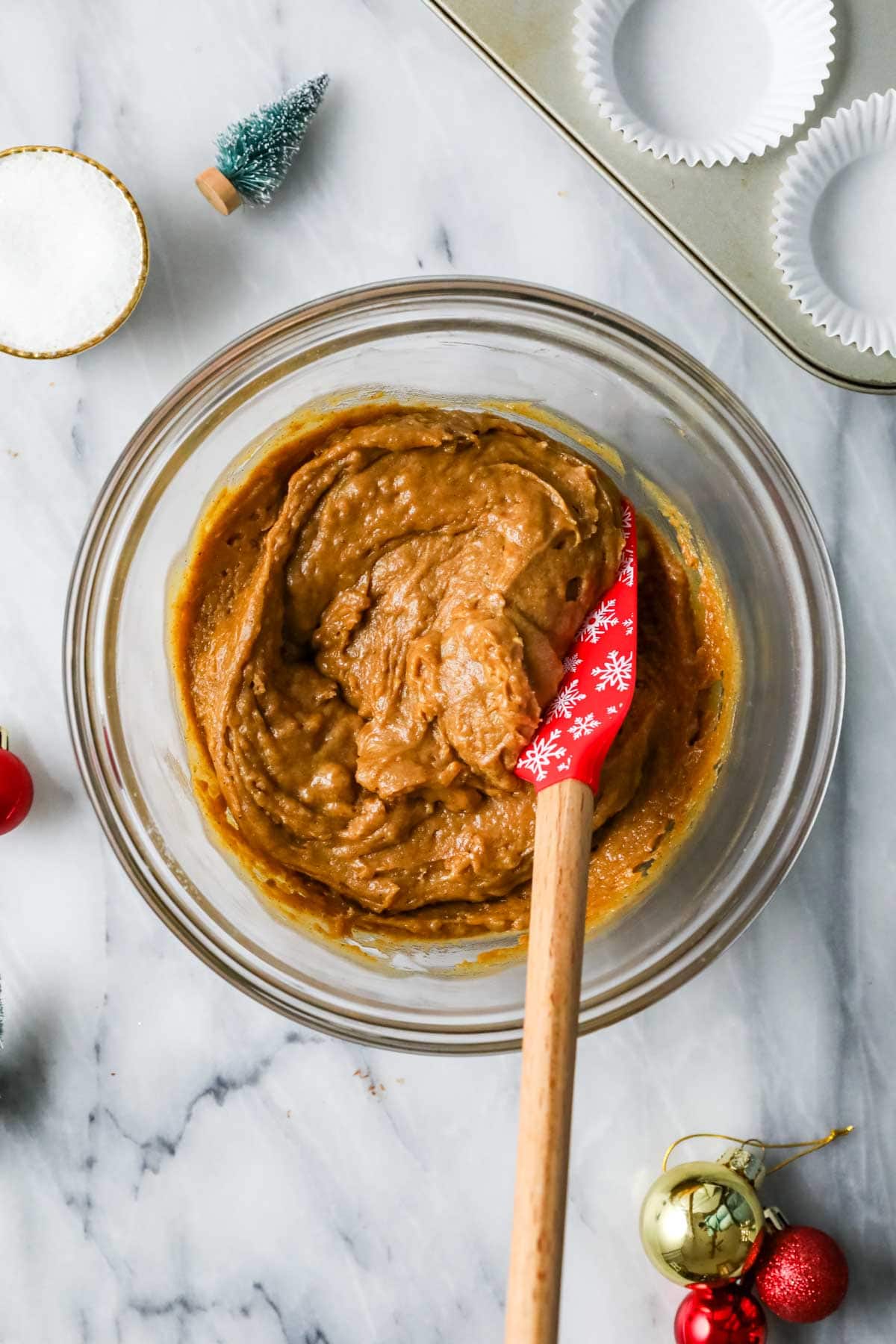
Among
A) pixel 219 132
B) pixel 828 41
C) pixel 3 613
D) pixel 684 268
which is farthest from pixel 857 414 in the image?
pixel 3 613

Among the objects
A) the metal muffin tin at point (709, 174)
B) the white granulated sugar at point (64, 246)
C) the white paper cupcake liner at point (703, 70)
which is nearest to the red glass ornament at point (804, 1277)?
the metal muffin tin at point (709, 174)

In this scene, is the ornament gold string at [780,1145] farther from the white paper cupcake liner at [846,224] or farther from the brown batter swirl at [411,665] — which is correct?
the white paper cupcake liner at [846,224]

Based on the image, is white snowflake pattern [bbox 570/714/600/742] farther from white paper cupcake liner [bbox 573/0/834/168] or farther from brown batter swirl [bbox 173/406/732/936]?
white paper cupcake liner [bbox 573/0/834/168]

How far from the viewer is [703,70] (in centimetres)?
196

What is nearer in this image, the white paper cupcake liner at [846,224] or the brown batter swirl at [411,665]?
the brown batter swirl at [411,665]

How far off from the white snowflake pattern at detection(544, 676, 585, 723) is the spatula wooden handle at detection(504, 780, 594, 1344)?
0.12 meters

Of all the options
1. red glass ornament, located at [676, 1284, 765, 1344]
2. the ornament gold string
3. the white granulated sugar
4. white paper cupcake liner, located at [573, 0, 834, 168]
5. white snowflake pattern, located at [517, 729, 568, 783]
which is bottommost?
red glass ornament, located at [676, 1284, 765, 1344]

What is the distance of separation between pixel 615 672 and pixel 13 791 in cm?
95

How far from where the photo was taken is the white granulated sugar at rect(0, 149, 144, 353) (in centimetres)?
192

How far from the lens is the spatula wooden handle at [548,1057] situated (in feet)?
4.52

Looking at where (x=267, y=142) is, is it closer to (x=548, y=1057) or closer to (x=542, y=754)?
(x=542, y=754)

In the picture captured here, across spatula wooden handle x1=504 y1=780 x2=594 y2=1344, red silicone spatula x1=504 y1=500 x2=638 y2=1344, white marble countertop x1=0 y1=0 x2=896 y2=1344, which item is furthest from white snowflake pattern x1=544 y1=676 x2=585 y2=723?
white marble countertop x1=0 y1=0 x2=896 y2=1344

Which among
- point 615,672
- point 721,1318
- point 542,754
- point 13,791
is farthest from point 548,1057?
point 13,791

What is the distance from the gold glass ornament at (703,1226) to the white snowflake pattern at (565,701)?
734 millimetres
